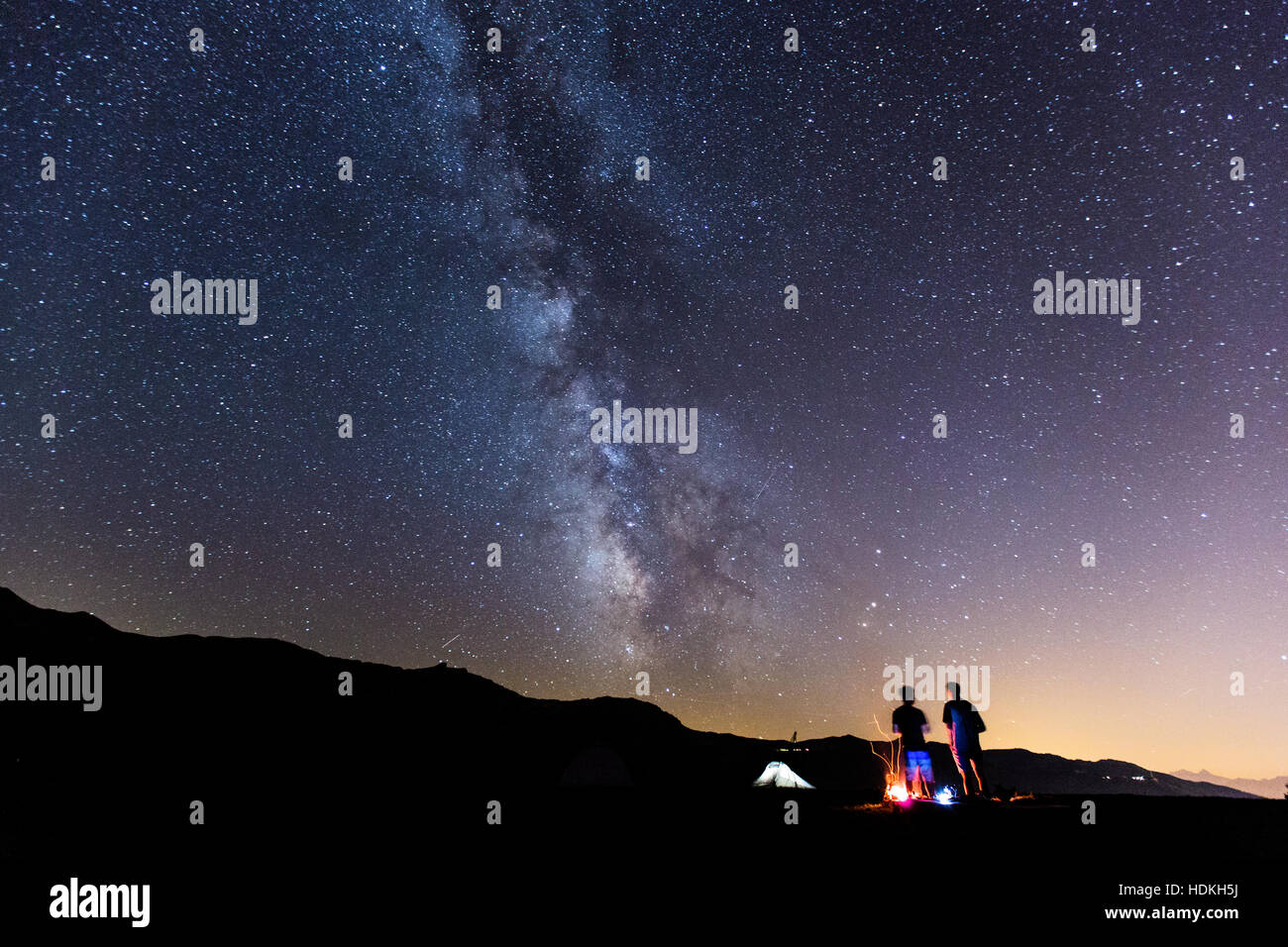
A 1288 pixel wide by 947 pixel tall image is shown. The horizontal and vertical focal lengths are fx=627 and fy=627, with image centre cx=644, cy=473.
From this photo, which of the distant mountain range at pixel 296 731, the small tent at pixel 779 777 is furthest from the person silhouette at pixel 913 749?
the small tent at pixel 779 777

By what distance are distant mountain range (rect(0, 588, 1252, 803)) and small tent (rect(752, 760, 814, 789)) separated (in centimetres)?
169

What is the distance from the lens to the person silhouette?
11258 mm

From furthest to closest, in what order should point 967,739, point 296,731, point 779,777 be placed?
point 296,731
point 779,777
point 967,739

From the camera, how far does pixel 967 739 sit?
35.4ft

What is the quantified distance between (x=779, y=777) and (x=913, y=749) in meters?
9.25

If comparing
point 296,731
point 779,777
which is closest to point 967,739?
point 779,777

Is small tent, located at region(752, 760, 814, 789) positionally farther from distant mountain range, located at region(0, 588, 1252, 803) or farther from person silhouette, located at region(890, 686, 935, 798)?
person silhouette, located at region(890, 686, 935, 798)

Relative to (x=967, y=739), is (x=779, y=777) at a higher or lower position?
lower

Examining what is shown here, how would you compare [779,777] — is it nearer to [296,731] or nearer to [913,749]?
[913,749]

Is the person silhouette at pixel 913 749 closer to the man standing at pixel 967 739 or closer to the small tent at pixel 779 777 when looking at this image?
the man standing at pixel 967 739

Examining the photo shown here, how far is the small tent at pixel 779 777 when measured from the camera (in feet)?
63.2
